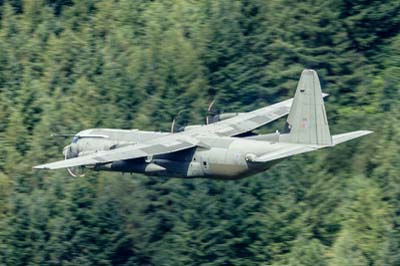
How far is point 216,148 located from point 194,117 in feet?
80.0

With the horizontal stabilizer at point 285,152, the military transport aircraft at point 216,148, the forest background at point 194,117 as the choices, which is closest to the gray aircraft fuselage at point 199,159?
the military transport aircraft at point 216,148

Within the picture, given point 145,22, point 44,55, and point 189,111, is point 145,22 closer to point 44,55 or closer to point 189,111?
point 44,55

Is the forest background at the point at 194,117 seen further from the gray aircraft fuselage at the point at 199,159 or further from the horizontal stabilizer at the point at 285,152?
the horizontal stabilizer at the point at 285,152

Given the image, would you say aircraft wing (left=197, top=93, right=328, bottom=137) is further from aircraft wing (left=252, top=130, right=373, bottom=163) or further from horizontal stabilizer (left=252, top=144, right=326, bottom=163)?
horizontal stabilizer (left=252, top=144, right=326, bottom=163)

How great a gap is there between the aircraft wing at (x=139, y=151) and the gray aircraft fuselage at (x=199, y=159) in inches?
17.4

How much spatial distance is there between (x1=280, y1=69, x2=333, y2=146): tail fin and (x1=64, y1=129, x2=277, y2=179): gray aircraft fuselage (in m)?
1.12

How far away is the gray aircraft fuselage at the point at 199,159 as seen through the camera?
6128cm

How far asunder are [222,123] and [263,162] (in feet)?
20.4

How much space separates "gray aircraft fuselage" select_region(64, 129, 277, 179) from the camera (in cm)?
6128

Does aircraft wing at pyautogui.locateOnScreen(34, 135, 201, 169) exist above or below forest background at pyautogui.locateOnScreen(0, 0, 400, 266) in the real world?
above

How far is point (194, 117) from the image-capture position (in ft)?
284

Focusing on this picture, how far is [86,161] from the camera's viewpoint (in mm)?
60719

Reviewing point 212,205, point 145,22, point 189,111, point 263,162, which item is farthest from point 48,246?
point 145,22

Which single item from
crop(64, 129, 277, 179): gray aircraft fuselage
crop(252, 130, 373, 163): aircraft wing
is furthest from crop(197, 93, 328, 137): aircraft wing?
crop(252, 130, 373, 163): aircraft wing
